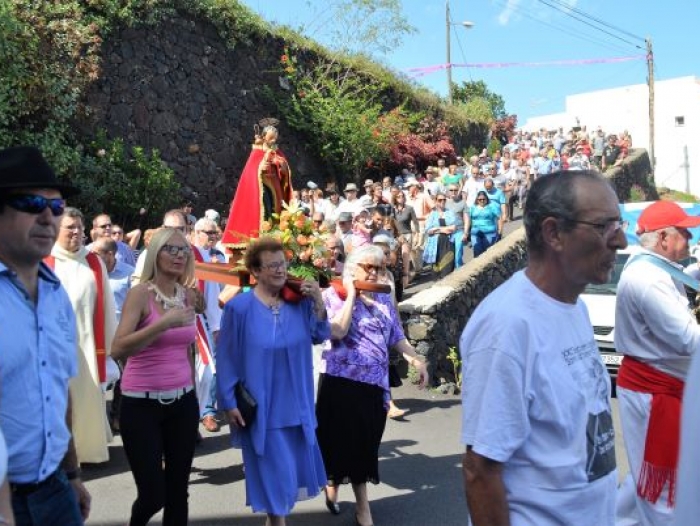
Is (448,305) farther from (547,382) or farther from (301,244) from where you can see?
(547,382)

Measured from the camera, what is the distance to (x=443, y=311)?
10.4 m

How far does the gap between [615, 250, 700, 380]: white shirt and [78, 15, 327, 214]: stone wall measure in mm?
11644

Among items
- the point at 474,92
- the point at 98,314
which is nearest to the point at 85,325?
the point at 98,314

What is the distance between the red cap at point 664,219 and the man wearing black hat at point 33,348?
10.6ft

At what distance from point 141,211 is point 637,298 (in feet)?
34.2

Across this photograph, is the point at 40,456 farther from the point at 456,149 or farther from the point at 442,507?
the point at 456,149

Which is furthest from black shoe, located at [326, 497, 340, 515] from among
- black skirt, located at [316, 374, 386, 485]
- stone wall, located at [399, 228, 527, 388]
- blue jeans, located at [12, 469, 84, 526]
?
stone wall, located at [399, 228, 527, 388]

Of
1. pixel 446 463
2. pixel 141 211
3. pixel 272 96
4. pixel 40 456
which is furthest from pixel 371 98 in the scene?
pixel 40 456

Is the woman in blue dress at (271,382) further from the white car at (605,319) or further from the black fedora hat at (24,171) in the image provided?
the white car at (605,319)

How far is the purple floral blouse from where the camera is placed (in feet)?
18.7

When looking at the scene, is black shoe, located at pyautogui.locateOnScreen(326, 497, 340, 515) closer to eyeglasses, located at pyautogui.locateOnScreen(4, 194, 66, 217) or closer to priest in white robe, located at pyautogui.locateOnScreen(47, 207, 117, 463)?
priest in white robe, located at pyautogui.locateOnScreen(47, 207, 117, 463)

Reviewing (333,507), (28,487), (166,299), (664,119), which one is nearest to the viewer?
(28,487)

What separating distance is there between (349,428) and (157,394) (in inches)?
63.6

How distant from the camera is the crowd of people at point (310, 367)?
8.13ft
